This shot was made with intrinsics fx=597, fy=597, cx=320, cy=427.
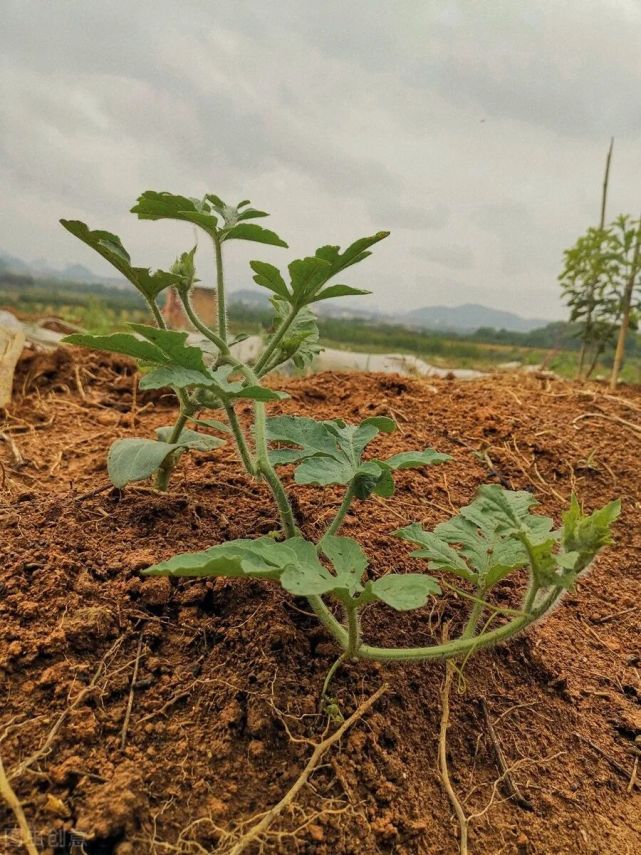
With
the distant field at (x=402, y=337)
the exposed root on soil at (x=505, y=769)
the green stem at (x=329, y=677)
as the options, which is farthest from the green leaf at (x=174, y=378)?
the exposed root on soil at (x=505, y=769)

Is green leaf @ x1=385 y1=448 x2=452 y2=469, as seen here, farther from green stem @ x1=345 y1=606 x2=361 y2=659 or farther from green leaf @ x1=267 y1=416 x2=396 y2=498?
green stem @ x1=345 y1=606 x2=361 y2=659

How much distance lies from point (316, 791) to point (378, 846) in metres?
0.14

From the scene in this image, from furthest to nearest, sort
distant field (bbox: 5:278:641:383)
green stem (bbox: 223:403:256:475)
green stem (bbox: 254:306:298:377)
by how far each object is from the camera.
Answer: distant field (bbox: 5:278:641:383) → green stem (bbox: 254:306:298:377) → green stem (bbox: 223:403:256:475)

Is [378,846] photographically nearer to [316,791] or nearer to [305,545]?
[316,791]

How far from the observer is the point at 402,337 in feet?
117

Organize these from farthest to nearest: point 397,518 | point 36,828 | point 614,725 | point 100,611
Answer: point 397,518, point 614,725, point 100,611, point 36,828

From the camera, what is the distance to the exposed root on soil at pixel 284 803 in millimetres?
959

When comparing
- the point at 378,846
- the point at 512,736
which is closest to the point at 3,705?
the point at 378,846

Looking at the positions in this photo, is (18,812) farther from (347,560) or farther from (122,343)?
(122,343)

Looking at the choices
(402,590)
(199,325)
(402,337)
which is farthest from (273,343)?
(402,337)

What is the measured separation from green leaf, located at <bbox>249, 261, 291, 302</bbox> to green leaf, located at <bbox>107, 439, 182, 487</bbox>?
0.49 metres

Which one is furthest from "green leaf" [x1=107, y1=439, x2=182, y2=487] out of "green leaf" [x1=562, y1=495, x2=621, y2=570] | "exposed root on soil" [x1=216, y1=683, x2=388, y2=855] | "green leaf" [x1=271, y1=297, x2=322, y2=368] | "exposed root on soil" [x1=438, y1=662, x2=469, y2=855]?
"green leaf" [x1=562, y1=495, x2=621, y2=570]

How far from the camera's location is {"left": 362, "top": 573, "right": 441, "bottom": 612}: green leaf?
39.5 inches

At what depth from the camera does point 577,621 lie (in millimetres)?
1740
